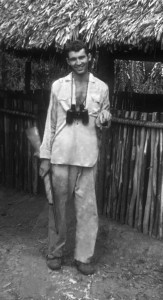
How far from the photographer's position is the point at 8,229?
4996 mm

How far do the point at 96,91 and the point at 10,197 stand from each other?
2.84 metres

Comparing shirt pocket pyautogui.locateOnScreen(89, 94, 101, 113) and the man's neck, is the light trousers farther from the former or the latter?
the man's neck

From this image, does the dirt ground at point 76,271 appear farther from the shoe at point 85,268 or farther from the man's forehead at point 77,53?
the man's forehead at point 77,53

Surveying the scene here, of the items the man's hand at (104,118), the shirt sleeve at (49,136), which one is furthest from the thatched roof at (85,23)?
the shirt sleeve at (49,136)

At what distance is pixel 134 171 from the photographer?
455 centimetres

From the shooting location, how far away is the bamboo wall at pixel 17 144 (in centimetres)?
575

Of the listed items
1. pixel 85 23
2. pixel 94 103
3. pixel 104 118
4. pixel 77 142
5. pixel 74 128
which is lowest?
pixel 77 142

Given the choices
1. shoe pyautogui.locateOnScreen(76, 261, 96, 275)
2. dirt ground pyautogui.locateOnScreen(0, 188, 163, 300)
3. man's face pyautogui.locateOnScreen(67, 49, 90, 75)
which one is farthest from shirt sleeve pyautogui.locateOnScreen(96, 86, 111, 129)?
dirt ground pyautogui.locateOnScreen(0, 188, 163, 300)

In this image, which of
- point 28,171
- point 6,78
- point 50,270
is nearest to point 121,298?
point 50,270

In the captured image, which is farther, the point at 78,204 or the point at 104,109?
the point at 78,204

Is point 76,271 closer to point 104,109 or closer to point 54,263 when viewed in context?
point 54,263

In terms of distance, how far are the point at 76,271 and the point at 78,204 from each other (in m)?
0.64

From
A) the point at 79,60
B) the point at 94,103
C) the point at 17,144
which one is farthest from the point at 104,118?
the point at 17,144

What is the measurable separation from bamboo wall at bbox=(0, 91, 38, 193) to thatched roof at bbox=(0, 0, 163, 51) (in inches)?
33.5
